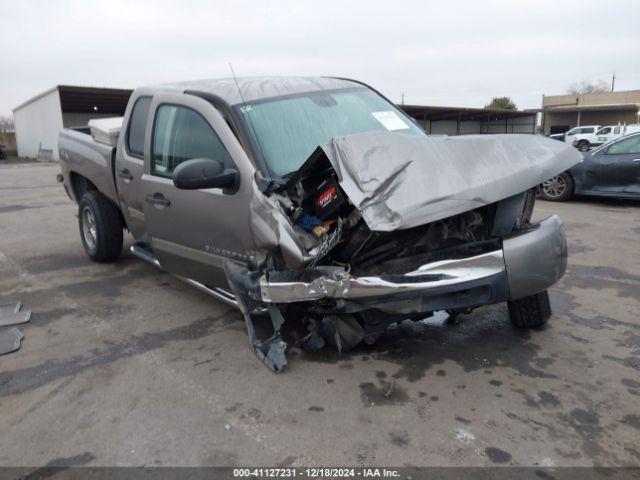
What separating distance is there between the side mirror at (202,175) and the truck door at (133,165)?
4.41 ft

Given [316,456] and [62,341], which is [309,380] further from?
[62,341]

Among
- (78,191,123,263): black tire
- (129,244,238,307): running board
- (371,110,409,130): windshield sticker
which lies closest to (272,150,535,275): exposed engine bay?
(129,244,238,307): running board

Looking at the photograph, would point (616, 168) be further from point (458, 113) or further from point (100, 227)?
point (458, 113)

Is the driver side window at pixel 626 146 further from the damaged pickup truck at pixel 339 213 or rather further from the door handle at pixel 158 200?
the door handle at pixel 158 200

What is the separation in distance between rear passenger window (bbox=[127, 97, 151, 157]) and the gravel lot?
1.41 metres

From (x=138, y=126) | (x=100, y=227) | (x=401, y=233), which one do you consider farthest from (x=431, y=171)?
(x=100, y=227)

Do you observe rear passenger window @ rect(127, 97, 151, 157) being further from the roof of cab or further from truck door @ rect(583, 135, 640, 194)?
truck door @ rect(583, 135, 640, 194)

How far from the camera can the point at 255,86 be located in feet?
13.2

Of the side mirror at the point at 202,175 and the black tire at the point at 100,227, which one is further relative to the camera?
the black tire at the point at 100,227

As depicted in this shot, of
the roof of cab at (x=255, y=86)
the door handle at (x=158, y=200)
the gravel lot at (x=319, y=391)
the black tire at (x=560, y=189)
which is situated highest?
the roof of cab at (x=255, y=86)

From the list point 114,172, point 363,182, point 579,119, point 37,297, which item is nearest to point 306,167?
point 363,182

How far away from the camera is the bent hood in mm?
2707

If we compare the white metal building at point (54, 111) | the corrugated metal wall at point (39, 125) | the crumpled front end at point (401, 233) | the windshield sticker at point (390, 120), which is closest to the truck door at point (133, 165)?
the crumpled front end at point (401, 233)

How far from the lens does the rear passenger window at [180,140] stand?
3.69 meters
